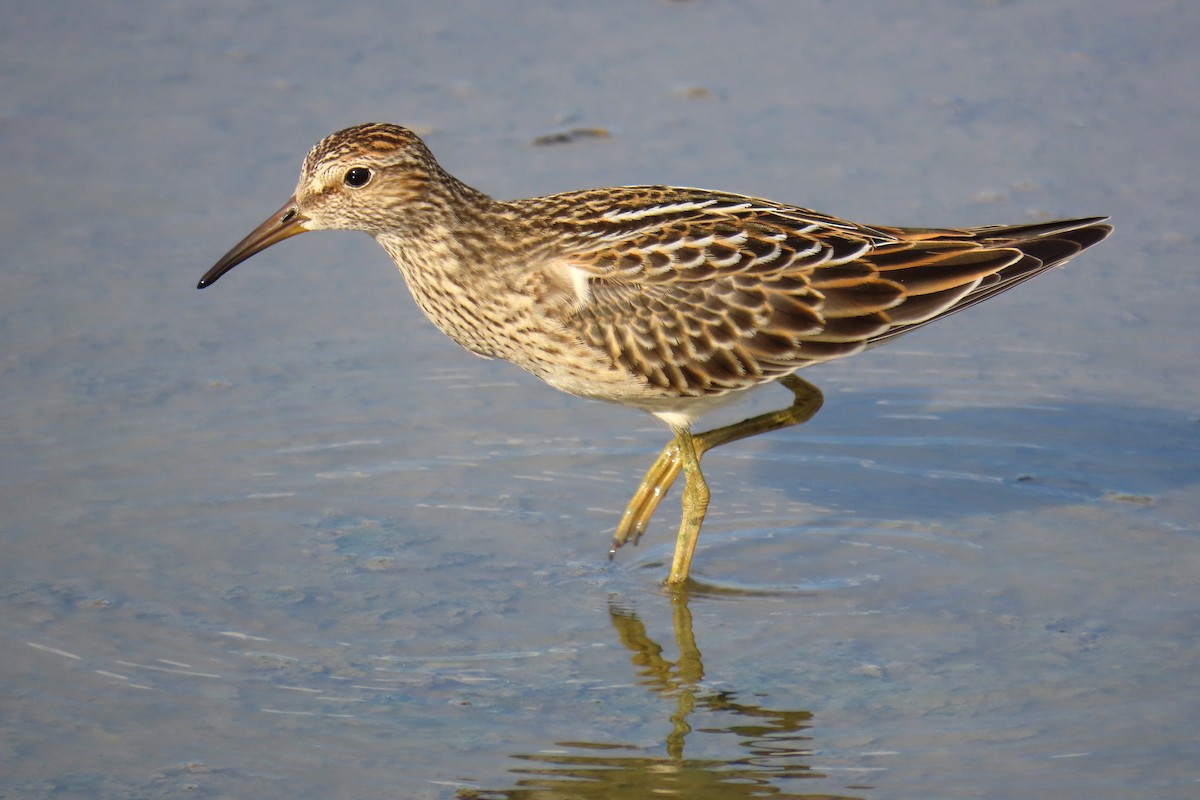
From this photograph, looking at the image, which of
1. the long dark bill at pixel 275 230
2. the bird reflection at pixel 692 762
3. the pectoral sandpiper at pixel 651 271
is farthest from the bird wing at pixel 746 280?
the bird reflection at pixel 692 762

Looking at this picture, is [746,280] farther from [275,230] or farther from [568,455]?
[275,230]

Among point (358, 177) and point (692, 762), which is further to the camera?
point (358, 177)

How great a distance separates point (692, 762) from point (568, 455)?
280 cm

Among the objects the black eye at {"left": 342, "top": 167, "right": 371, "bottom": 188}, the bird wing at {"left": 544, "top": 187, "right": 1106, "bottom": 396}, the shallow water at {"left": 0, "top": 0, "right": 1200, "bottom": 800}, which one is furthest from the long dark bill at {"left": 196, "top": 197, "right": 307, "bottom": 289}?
the shallow water at {"left": 0, "top": 0, "right": 1200, "bottom": 800}

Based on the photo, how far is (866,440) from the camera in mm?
9461

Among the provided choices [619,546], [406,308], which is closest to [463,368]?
[406,308]

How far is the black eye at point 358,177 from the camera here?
313 inches

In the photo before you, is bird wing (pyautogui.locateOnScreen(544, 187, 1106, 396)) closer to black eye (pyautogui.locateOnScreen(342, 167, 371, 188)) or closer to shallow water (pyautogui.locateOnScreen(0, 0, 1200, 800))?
black eye (pyautogui.locateOnScreen(342, 167, 371, 188))

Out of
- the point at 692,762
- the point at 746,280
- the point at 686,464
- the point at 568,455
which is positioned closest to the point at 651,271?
the point at 746,280

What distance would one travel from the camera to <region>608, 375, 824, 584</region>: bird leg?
8.36m

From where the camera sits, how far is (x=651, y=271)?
802 centimetres

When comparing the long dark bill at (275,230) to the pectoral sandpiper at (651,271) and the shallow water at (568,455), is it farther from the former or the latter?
the shallow water at (568,455)

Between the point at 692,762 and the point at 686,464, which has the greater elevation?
→ the point at 686,464

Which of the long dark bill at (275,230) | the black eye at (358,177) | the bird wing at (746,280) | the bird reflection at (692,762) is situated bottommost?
the bird reflection at (692,762)
